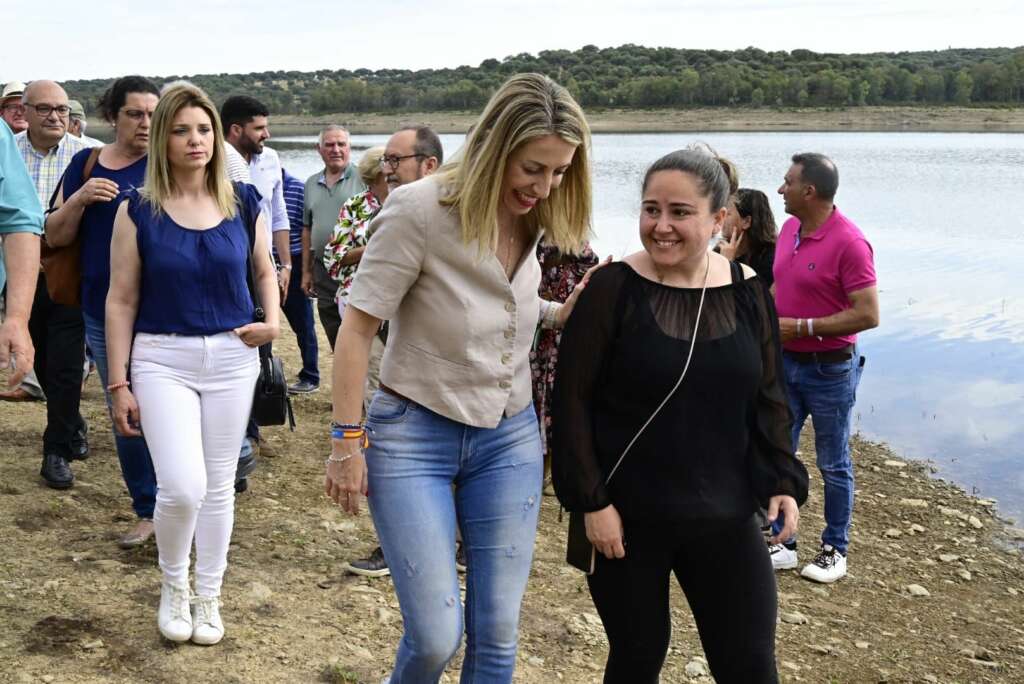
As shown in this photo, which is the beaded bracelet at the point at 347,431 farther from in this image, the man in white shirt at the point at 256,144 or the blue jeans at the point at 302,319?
the blue jeans at the point at 302,319

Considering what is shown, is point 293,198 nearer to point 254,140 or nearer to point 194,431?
→ point 254,140

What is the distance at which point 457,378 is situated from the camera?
2820 millimetres

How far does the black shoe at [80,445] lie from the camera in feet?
19.4

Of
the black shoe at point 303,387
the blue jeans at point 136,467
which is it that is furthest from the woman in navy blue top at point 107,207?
the black shoe at point 303,387

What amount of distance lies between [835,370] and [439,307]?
122 inches

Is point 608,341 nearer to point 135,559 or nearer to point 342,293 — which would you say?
point 135,559

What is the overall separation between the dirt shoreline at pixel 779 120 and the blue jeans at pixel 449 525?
159 feet

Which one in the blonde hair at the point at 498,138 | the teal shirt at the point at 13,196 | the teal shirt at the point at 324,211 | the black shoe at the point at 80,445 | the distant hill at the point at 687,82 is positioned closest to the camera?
the blonde hair at the point at 498,138

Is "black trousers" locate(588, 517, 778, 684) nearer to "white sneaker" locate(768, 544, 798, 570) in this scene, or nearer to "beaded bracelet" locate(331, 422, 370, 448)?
"beaded bracelet" locate(331, 422, 370, 448)

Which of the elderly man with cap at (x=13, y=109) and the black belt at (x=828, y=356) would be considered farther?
the elderly man with cap at (x=13, y=109)

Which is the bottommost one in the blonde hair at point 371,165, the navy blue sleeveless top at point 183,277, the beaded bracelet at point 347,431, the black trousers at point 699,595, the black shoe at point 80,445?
the black shoe at point 80,445

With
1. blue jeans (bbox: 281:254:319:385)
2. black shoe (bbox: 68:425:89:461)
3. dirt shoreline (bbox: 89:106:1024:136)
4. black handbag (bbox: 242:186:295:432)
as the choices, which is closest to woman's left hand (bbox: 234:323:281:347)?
black handbag (bbox: 242:186:295:432)

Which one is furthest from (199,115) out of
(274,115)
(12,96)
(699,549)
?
(274,115)

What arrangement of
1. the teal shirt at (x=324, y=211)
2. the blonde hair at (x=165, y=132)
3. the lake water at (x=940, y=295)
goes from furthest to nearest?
A: 1. the lake water at (x=940, y=295)
2. the teal shirt at (x=324, y=211)
3. the blonde hair at (x=165, y=132)
